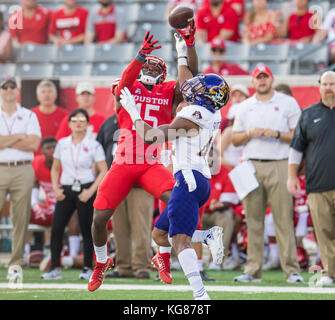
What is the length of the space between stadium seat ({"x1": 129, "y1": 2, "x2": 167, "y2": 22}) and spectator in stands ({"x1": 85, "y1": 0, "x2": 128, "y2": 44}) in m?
0.41

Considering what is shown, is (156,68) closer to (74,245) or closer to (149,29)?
(74,245)

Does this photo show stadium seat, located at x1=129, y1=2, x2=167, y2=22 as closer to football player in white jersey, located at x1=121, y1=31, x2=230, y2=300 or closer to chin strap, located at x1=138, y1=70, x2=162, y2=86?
chin strap, located at x1=138, y1=70, x2=162, y2=86

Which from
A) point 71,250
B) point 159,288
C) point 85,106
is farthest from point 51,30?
point 159,288

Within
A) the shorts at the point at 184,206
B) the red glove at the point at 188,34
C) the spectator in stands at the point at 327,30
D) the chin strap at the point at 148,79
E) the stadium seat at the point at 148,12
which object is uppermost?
the stadium seat at the point at 148,12

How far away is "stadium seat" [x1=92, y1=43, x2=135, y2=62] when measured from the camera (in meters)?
12.5

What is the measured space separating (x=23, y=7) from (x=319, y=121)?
24.0ft

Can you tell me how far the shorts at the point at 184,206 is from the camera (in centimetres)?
543

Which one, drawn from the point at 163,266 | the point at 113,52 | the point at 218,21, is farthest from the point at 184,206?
the point at 113,52

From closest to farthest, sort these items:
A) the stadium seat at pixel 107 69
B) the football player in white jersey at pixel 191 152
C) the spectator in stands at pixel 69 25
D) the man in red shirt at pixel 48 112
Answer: the football player in white jersey at pixel 191 152 < the man in red shirt at pixel 48 112 < the stadium seat at pixel 107 69 < the spectator in stands at pixel 69 25

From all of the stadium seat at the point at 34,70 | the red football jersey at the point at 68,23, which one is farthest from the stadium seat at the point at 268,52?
the stadium seat at the point at 34,70

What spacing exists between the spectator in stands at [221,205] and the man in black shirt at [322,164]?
5.81 feet

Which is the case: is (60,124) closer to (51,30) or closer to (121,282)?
(121,282)

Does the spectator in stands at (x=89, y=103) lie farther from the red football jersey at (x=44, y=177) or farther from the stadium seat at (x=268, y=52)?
the stadium seat at (x=268, y=52)
